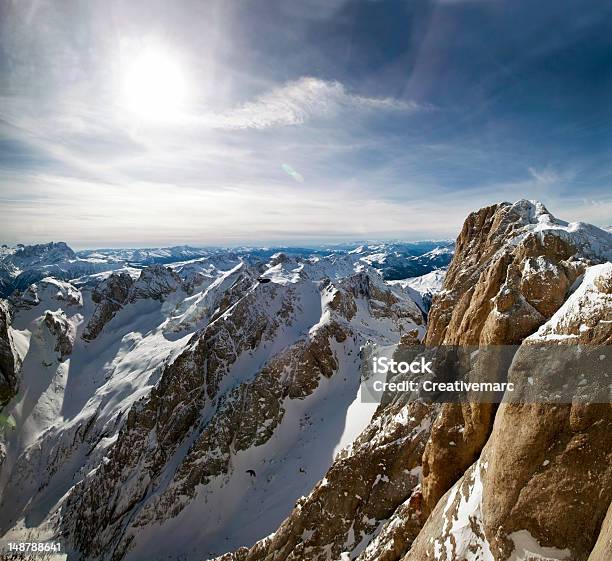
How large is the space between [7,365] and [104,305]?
61.5 metres

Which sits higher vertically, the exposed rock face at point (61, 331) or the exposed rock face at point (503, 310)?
the exposed rock face at point (503, 310)

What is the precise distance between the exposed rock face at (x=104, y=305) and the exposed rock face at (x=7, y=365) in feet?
114

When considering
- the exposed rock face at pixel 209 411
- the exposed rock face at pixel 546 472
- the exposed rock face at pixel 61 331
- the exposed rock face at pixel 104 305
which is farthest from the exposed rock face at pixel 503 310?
the exposed rock face at pixel 104 305

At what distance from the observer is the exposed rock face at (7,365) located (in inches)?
4884

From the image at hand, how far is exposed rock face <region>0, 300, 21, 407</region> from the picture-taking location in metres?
124

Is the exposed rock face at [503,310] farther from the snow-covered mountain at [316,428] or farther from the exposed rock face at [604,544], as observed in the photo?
the exposed rock face at [604,544]

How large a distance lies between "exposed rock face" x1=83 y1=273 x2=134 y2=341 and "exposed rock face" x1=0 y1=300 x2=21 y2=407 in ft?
114

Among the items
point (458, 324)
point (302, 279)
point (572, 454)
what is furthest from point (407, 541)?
point (302, 279)

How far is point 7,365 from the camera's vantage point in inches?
5133

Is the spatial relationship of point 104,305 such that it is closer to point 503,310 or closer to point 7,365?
point 7,365

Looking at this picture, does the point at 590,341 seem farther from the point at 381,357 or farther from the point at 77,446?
the point at 77,446

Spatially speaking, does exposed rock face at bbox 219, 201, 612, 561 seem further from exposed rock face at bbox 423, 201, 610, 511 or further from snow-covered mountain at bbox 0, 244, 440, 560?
snow-covered mountain at bbox 0, 244, 440, 560

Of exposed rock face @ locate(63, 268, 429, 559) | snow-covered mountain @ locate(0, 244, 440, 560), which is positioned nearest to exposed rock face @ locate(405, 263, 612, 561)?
exposed rock face @ locate(63, 268, 429, 559)

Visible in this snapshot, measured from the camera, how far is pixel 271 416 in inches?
3078
